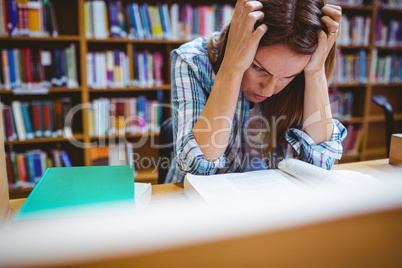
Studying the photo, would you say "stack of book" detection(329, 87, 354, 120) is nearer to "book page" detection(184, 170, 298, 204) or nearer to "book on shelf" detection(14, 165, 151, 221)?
"book page" detection(184, 170, 298, 204)

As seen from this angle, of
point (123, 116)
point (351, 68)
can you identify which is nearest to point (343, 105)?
point (351, 68)

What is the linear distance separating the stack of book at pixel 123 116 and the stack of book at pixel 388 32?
214cm

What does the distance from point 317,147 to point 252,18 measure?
46 centimetres

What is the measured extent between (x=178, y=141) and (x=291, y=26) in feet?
1.49

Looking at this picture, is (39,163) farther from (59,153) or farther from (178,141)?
(178,141)

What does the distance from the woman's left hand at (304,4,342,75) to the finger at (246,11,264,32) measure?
19cm

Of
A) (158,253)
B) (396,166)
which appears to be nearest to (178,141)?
(396,166)

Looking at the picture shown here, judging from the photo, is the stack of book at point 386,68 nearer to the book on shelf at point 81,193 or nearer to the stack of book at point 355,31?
the stack of book at point 355,31

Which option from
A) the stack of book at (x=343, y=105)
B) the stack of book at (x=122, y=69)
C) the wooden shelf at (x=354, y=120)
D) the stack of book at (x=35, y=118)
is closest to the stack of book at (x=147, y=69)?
the stack of book at (x=122, y=69)

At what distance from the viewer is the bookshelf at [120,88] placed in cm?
211

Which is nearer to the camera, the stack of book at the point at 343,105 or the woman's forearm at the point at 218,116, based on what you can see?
the woman's forearm at the point at 218,116

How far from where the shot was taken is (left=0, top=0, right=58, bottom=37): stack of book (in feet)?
6.16

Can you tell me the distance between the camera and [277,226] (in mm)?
146

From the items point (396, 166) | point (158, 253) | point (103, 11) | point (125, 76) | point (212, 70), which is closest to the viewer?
point (158, 253)
